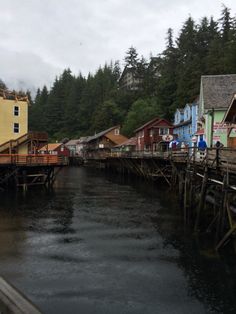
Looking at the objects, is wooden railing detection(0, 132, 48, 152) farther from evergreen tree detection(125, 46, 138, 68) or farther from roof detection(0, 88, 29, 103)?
evergreen tree detection(125, 46, 138, 68)

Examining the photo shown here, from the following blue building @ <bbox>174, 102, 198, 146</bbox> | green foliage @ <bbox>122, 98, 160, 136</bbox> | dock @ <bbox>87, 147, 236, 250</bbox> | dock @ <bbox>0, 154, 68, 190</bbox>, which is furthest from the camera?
green foliage @ <bbox>122, 98, 160, 136</bbox>

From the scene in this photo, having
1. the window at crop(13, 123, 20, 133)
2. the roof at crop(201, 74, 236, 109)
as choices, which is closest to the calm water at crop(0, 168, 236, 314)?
the roof at crop(201, 74, 236, 109)

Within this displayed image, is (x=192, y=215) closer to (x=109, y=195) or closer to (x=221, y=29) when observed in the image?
(x=109, y=195)

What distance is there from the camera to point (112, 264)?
13.5 m

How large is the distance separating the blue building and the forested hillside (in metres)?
8.18

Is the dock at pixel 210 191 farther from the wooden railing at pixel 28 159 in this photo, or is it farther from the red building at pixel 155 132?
the red building at pixel 155 132

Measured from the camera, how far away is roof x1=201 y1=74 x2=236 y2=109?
35188 mm

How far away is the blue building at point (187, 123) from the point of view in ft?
166

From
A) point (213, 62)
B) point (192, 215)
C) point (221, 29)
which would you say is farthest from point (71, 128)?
point (192, 215)

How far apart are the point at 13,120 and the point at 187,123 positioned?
2685cm

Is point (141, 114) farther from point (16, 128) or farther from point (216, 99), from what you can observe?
point (216, 99)

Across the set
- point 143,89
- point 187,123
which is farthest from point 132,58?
point 187,123

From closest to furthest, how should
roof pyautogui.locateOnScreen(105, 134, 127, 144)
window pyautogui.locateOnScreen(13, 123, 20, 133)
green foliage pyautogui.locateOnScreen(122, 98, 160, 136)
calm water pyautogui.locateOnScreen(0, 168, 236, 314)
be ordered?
calm water pyautogui.locateOnScreen(0, 168, 236, 314) → window pyautogui.locateOnScreen(13, 123, 20, 133) → green foliage pyautogui.locateOnScreen(122, 98, 160, 136) → roof pyautogui.locateOnScreen(105, 134, 127, 144)

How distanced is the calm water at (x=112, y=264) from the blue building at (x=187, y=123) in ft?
96.0
